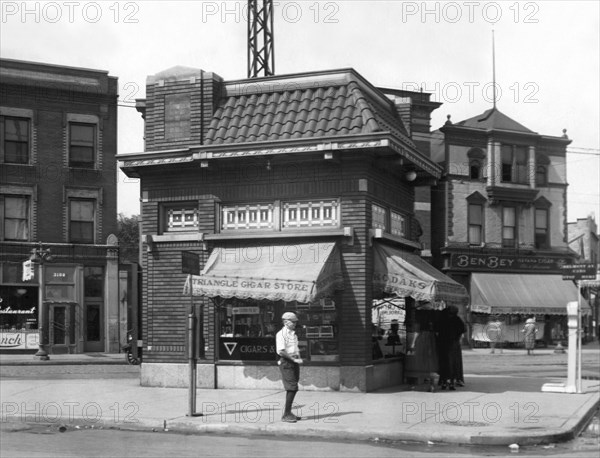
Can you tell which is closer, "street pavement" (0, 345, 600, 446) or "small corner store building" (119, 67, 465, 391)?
"street pavement" (0, 345, 600, 446)

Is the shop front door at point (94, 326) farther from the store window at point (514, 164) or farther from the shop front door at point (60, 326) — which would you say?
the store window at point (514, 164)

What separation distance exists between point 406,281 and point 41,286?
84.4 feet

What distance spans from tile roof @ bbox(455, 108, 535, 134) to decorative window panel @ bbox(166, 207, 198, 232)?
2919 centimetres

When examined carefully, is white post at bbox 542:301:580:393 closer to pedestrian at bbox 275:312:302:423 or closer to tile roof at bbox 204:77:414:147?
tile roof at bbox 204:77:414:147

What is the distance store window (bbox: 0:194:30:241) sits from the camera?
3822 centimetres

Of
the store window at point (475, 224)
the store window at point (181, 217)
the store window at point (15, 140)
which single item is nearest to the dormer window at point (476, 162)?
the store window at point (475, 224)

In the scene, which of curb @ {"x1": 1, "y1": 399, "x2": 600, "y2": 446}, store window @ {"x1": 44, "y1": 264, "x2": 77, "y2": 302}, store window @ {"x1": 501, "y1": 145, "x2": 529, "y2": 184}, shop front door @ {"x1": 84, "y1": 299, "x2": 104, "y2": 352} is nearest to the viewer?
curb @ {"x1": 1, "y1": 399, "x2": 600, "y2": 446}

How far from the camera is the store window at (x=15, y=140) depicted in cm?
3838

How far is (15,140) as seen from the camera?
38594 mm

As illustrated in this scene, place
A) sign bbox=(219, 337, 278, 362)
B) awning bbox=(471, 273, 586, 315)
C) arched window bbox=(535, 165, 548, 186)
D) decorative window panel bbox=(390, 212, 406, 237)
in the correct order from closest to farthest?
sign bbox=(219, 337, 278, 362)
decorative window panel bbox=(390, 212, 406, 237)
awning bbox=(471, 273, 586, 315)
arched window bbox=(535, 165, 548, 186)

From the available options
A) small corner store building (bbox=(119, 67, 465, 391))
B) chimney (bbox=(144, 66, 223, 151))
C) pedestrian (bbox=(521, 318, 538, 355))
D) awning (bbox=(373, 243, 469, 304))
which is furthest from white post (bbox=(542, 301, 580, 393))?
pedestrian (bbox=(521, 318, 538, 355))

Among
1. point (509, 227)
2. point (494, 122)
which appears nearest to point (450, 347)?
point (509, 227)

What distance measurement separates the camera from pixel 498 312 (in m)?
43.4

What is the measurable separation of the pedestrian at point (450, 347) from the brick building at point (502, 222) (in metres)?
26.1
